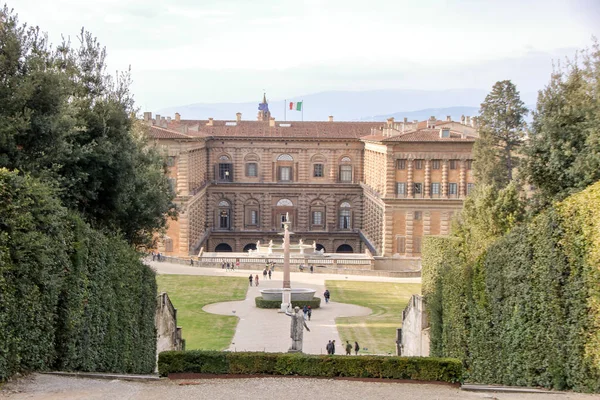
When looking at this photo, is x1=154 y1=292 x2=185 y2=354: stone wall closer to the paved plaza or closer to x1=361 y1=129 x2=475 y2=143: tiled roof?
the paved plaza

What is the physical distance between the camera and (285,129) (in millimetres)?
85062

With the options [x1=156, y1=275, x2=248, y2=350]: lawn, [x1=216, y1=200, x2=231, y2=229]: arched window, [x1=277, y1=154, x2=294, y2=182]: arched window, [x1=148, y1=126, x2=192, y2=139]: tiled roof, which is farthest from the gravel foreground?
[x1=277, y1=154, x2=294, y2=182]: arched window

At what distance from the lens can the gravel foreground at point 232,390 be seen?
50.9 feet

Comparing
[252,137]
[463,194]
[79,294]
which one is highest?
[252,137]

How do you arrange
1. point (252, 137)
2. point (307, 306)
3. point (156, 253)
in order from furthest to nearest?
point (252, 137)
point (156, 253)
point (307, 306)

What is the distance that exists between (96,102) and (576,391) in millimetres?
16473

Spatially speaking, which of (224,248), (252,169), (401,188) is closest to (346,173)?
(252,169)

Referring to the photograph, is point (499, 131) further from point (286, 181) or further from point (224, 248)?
point (224, 248)

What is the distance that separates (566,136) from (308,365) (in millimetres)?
13107

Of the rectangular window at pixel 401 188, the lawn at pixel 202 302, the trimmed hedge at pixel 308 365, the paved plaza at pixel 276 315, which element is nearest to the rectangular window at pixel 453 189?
the rectangular window at pixel 401 188

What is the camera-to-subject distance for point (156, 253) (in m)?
66.1

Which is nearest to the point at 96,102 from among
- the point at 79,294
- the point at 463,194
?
the point at 79,294

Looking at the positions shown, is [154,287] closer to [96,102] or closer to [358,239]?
[96,102]

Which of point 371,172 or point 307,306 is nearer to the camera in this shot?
point 307,306
